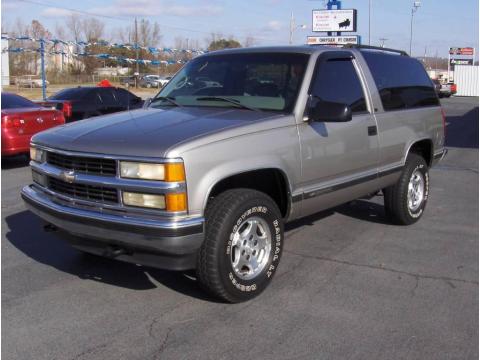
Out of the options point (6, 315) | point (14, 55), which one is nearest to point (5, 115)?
point (6, 315)

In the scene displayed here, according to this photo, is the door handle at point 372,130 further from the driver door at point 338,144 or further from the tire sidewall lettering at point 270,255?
the tire sidewall lettering at point 270,255

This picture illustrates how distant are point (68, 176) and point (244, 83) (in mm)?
1763

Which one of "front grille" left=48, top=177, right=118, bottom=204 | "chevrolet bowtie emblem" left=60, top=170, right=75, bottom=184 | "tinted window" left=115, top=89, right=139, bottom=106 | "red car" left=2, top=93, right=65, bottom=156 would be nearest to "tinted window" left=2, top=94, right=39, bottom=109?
"red car" left=2, top=93, right=65, bottom=156

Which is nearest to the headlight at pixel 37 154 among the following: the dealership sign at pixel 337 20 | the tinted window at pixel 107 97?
the tinted window at pixel 107 97

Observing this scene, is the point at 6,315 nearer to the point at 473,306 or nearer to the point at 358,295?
the point at 358,295

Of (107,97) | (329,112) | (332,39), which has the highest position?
(332,39)

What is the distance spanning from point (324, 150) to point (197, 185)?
148cm

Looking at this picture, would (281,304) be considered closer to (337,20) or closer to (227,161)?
(227,161)

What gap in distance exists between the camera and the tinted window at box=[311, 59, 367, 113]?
16.2ft

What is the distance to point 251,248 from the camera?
427 centimetres

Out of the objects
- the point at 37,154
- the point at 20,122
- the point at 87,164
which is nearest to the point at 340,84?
the point at 87,164

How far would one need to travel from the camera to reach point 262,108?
4660 mm

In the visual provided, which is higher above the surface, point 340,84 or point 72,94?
point 72,94

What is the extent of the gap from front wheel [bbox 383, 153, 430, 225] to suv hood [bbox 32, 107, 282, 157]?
7.34 ft
